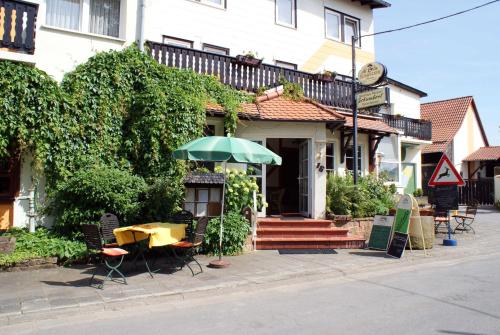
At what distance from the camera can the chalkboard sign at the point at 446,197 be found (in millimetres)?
11289

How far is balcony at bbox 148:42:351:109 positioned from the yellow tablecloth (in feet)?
19.6

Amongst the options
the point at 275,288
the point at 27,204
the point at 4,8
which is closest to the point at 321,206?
the point at 275,288

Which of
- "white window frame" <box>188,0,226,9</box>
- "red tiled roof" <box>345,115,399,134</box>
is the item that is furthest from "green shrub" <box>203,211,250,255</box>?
"white window frame" <box>188,0,226,9</box>

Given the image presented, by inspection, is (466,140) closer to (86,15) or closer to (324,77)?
(324,77)

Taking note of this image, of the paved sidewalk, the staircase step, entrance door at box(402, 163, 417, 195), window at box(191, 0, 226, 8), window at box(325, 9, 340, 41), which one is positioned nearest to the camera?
the paved sidewalk

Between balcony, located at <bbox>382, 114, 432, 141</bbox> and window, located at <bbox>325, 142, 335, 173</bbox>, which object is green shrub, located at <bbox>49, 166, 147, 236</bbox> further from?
balcony, located at <bbox>382, 114, 432, 141</bbox>

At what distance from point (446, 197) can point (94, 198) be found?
954 centimetres

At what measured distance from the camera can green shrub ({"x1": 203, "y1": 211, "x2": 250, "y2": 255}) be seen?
9133mm

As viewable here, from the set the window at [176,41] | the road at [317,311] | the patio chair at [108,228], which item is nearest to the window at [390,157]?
the window at [176,41]

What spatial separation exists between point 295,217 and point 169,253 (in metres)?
4.47

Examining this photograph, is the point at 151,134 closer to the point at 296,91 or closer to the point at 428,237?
the point at 296,91

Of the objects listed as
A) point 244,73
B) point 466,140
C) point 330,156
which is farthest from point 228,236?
point 466,140

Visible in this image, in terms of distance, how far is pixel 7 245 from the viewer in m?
7.83

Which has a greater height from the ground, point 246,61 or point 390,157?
point 246,61
